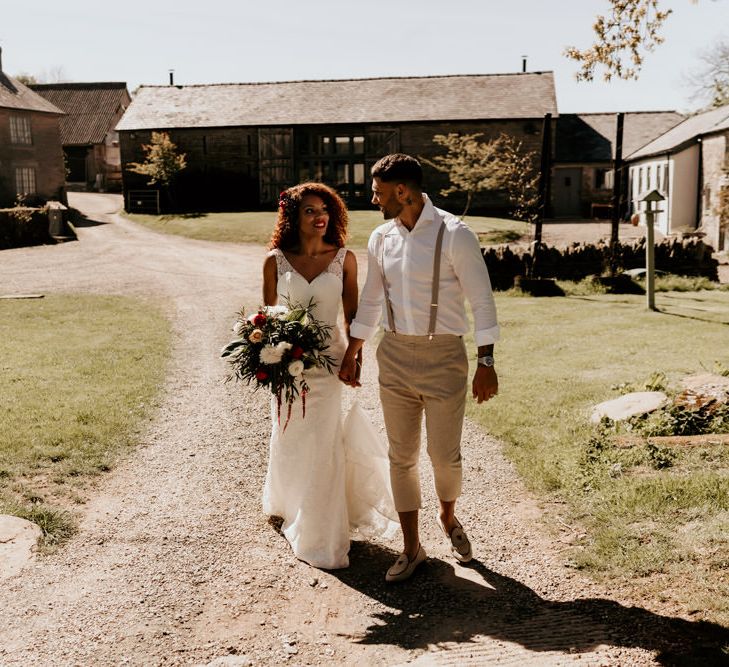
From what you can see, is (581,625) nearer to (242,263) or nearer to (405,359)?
(405,359)

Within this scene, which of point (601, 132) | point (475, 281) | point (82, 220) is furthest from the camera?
point (601, 132)

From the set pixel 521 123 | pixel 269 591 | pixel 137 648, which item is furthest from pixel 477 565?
pixel 521 123

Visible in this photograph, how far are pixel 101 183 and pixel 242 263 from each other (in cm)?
3291

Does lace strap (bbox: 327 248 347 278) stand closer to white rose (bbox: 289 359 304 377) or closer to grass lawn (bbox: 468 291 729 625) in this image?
white rose (bbox: 289 359 304 377)

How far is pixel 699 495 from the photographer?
17.1ft

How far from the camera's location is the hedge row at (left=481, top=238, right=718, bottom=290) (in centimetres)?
1856

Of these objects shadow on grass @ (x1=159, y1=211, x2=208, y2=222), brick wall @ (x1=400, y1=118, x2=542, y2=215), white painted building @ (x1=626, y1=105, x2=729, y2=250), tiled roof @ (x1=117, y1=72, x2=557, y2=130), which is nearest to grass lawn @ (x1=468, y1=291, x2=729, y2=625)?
white painted building @ (x1=626, y1=105, x2=729, y2=250)

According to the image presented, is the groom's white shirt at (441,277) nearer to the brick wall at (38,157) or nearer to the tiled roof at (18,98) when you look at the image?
the tiled roof at (18,98)

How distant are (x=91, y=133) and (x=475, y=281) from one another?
5306 centimetres

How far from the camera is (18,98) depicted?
39188mm

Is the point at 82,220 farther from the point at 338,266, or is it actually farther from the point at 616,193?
the point at 338,266

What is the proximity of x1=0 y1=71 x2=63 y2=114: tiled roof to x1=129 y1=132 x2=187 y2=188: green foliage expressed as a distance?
620cm

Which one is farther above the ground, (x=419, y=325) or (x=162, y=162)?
(x=162, y=162)

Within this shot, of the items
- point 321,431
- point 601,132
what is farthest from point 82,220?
point 321,431
